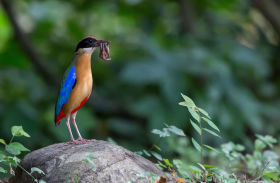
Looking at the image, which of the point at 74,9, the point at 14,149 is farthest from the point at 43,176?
the point at 74,9

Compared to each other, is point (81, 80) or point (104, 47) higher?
point (104, 47)

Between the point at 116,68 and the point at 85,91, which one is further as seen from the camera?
the point at 116,68

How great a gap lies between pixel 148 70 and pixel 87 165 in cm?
446

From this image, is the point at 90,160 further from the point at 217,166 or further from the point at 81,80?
the point at 217,166

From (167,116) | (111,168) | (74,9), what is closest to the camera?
(111,168)

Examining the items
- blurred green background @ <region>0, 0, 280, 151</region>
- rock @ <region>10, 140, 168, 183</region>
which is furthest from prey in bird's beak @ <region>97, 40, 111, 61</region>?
blurred green background @ <region>0, 0, 280, 151</region>

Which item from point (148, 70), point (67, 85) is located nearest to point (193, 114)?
point (67, 85)

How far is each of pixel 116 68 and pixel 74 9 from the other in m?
1.65

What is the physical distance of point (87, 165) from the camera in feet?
10.7

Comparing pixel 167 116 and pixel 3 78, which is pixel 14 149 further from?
pixel 3 78

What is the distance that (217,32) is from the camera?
9562 millimetres

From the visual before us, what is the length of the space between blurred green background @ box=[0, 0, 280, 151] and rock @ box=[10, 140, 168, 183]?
3437mm

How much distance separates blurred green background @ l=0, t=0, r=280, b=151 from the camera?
24.4 ft

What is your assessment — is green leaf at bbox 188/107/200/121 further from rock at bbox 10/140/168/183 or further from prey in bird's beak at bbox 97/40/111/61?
prey in bird's beak at bbox 97/40/111/61
